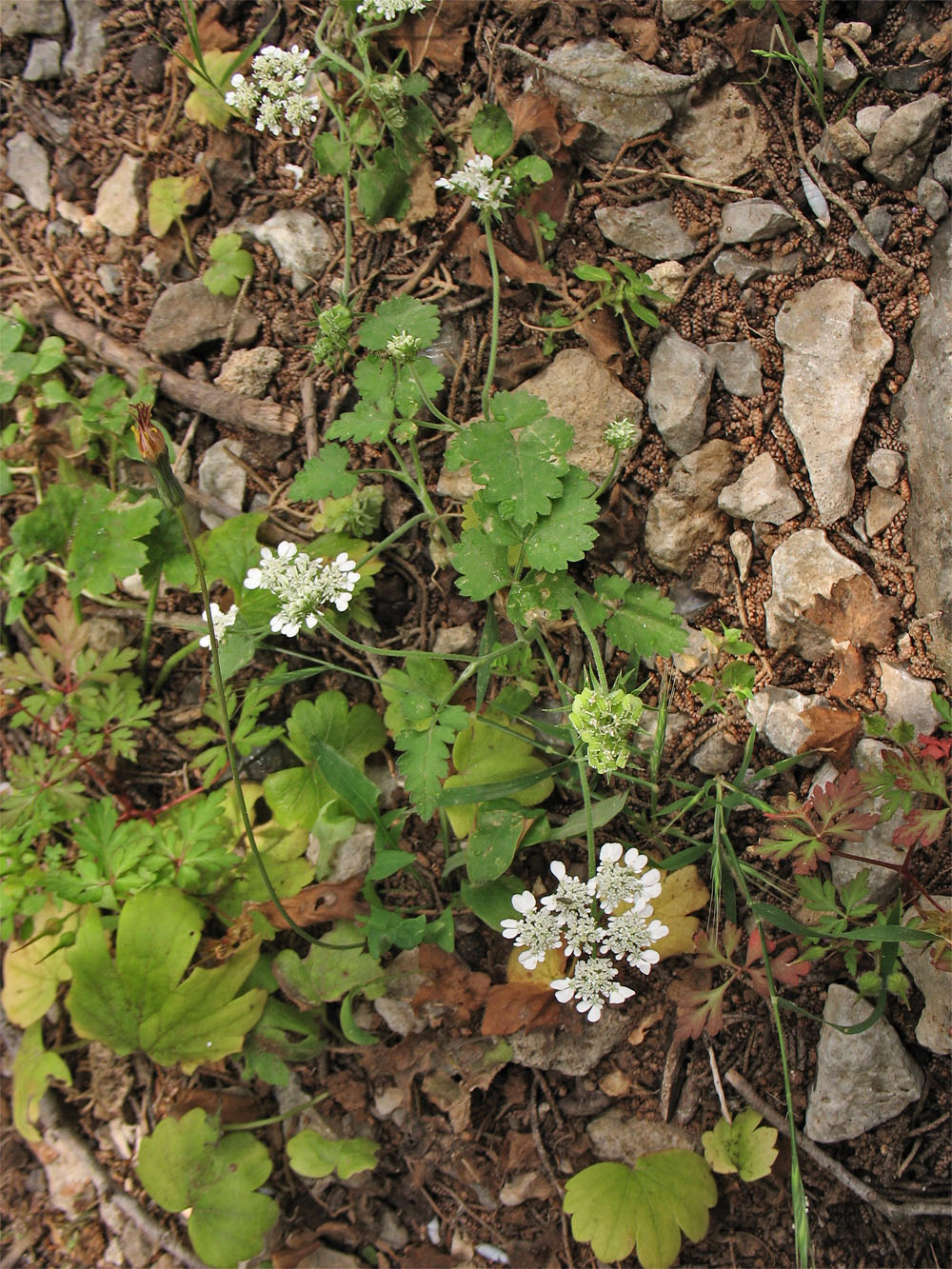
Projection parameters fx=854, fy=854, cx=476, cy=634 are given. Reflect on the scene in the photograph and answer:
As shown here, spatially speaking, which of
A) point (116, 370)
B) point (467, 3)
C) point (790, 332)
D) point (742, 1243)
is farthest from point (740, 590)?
point (116, 370)

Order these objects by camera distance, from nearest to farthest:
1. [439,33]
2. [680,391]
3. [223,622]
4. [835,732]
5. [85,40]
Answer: [835,732] → [680,391] → [223,622] → [439,33] → [85,40]

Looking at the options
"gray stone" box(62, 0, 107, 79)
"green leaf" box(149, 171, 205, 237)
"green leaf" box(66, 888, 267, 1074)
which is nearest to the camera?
"green leaf" box(66, 888, 267, 1074)

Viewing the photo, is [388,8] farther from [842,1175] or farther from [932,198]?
[842,1175]

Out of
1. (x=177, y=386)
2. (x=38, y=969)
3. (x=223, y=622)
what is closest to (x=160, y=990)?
(x=38, y=969)

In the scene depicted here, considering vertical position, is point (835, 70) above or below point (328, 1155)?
above

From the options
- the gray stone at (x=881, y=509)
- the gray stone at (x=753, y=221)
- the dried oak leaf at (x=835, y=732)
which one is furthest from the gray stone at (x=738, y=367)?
the dried oak leaf at (x=835, y=732)

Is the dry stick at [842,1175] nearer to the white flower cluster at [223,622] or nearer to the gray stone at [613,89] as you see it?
the white flower cluster at [223,622]

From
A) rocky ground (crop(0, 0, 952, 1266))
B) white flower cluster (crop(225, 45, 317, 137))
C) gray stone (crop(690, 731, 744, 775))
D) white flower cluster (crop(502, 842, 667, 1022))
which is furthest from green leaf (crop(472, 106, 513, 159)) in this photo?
white flower cluster (crop(502, 842, 667, 1022))

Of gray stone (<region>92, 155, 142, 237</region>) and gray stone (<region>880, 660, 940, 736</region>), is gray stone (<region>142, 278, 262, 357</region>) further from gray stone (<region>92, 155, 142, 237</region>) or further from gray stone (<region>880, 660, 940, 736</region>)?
gray stone (<region>880, 660, 940, 736</region>)

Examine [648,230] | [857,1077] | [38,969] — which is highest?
[648,230]
